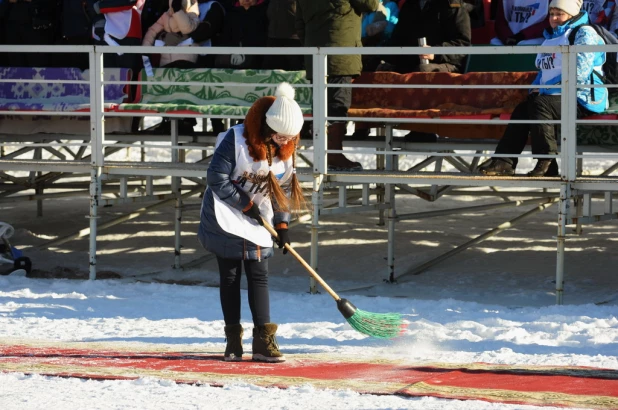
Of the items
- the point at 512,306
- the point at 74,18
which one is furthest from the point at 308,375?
the point at 74,18

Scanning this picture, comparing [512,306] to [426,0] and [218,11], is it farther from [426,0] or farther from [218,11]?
[218,11]

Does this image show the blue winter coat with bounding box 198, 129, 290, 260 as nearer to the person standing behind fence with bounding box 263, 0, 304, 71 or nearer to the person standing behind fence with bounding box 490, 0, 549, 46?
the person standing behind fence with bounding box 263, 0, 304, 71

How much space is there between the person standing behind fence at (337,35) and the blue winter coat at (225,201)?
3.14 m

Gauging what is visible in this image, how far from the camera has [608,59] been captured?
9.94m

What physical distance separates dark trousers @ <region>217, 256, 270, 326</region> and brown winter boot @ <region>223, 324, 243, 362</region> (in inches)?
1.4

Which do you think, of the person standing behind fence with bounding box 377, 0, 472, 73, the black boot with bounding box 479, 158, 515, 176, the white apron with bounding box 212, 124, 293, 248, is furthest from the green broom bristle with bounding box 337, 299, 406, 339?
the person standing behind fence with bounding box 377, 0, 472, 73

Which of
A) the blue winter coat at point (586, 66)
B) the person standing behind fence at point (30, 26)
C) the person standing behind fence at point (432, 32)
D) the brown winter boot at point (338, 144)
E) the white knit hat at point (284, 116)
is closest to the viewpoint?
the white knit hat at point (284, 116)

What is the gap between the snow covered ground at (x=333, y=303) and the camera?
6477 mm

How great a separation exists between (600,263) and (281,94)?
6.11 m

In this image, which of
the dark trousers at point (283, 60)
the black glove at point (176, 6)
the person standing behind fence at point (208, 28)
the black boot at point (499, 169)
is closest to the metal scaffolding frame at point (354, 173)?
the black boot at point (499, 169)

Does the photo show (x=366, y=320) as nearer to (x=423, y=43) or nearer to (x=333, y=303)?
(x=333, y=303)

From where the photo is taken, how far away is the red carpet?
20.9ft

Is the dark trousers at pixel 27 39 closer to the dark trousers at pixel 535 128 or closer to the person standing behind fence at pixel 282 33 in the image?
the person standing behind fence at pixel 282 33

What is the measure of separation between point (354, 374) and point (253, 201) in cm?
117
